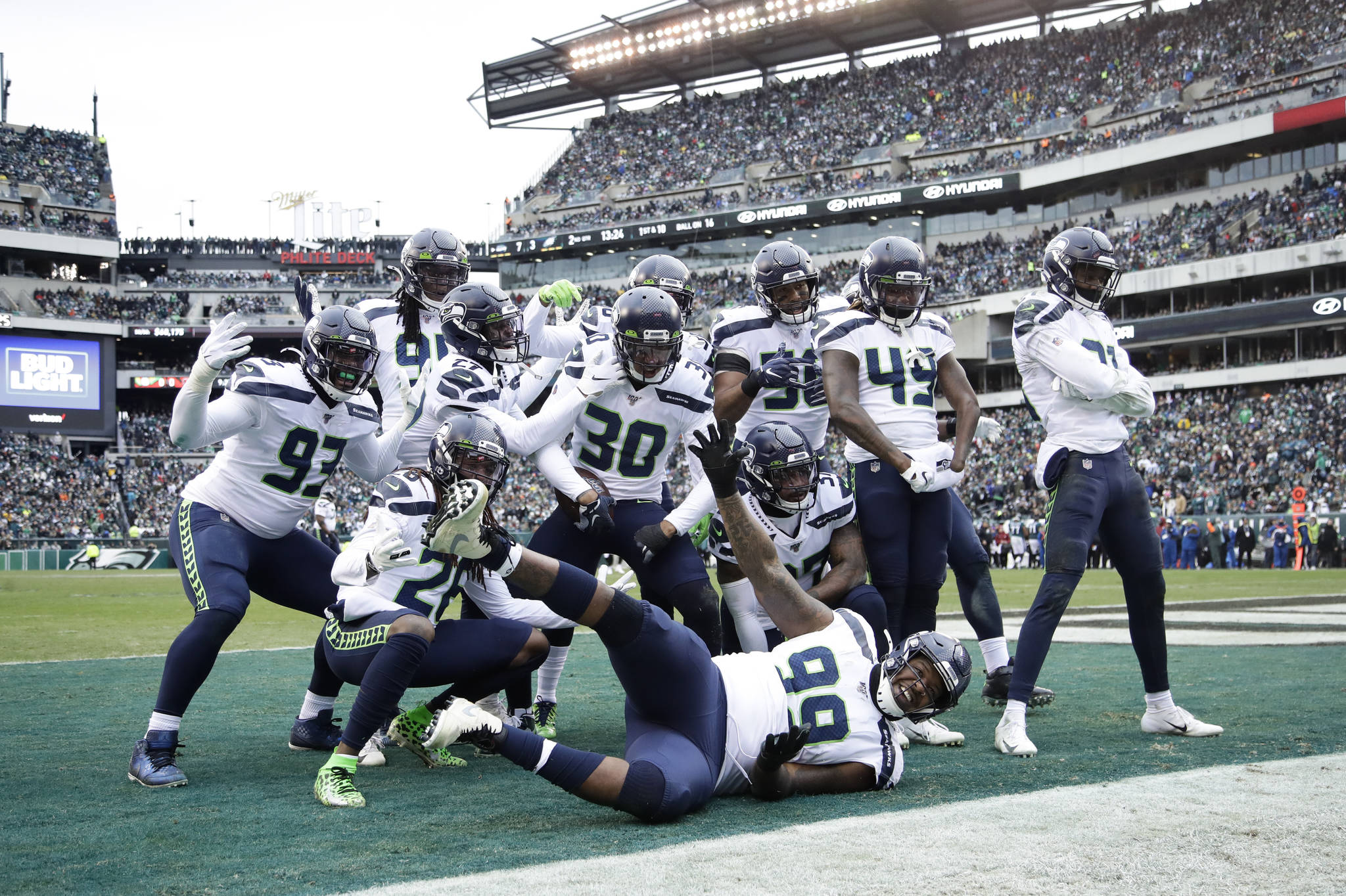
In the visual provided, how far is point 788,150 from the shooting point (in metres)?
50.0

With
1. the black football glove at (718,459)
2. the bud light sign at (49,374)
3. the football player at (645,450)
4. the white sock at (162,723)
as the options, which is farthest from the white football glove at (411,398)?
the bud light sign at (49,374)

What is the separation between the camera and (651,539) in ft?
18.4

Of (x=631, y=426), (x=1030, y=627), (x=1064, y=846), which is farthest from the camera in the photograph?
(x=631, y=426)

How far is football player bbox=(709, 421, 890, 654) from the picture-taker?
5262 millimetres

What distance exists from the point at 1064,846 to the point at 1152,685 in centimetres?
257

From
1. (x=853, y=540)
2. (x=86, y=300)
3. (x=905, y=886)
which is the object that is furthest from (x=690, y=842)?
(x=86, y=300)

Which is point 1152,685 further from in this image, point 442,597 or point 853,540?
point 442,597

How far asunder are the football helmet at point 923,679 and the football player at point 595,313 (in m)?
2.51

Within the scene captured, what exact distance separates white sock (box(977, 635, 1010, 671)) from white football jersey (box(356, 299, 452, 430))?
→ 11.8 feet

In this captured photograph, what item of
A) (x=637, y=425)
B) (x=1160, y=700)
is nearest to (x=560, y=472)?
(x=637, y=425)

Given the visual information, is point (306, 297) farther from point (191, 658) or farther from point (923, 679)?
point (923, 679)

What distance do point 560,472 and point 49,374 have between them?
144ft

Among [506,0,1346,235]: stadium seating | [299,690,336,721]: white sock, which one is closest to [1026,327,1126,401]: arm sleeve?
[299,690,336,721]: white sock

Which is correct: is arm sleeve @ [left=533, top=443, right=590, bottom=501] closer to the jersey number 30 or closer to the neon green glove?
the jersey number 30
